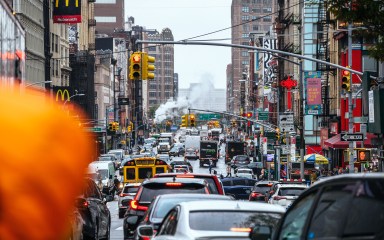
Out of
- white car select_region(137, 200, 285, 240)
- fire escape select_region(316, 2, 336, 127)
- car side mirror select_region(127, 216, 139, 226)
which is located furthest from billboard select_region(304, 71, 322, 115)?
white car select_region(137, 200, 285, 240)

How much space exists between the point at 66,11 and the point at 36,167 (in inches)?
3380

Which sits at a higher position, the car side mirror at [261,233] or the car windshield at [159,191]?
the car side mirror at [261,233]

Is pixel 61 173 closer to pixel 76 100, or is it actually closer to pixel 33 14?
pixel 33 14

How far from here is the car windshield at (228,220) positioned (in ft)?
37.5

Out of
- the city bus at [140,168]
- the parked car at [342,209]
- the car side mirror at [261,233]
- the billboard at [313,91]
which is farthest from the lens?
the billboard at [313,91]

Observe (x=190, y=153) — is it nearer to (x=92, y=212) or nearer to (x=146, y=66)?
(x=146, y=66)

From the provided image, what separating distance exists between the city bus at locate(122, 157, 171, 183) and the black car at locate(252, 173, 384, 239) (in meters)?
37.5

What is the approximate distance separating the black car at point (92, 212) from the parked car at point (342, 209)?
36.7 ft

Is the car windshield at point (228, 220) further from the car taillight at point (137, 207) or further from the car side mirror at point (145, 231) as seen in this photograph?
the car taillight at point (137, 207)

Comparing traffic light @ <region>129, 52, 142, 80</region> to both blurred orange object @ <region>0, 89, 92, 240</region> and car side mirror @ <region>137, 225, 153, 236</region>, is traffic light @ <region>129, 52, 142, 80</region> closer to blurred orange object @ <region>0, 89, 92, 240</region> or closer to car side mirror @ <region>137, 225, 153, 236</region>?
car side mirror @ <region>137, 225, 153, 236</region>

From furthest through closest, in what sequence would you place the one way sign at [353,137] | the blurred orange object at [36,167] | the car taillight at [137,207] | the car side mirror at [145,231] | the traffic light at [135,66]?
1. the one way sign at [353,137]
2. the traffic light at [135,66]
3. the car taillight at [137,207]
4. the car side mirror at [145,231]
5. the blurred orange object at [36,167]

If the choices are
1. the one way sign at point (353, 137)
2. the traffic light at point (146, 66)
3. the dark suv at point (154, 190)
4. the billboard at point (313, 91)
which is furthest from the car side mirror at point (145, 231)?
the billboard at point (313, 91)

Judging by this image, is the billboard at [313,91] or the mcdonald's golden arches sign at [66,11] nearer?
the billboard at [313,91]

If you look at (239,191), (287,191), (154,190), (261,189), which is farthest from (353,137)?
(154,190)
